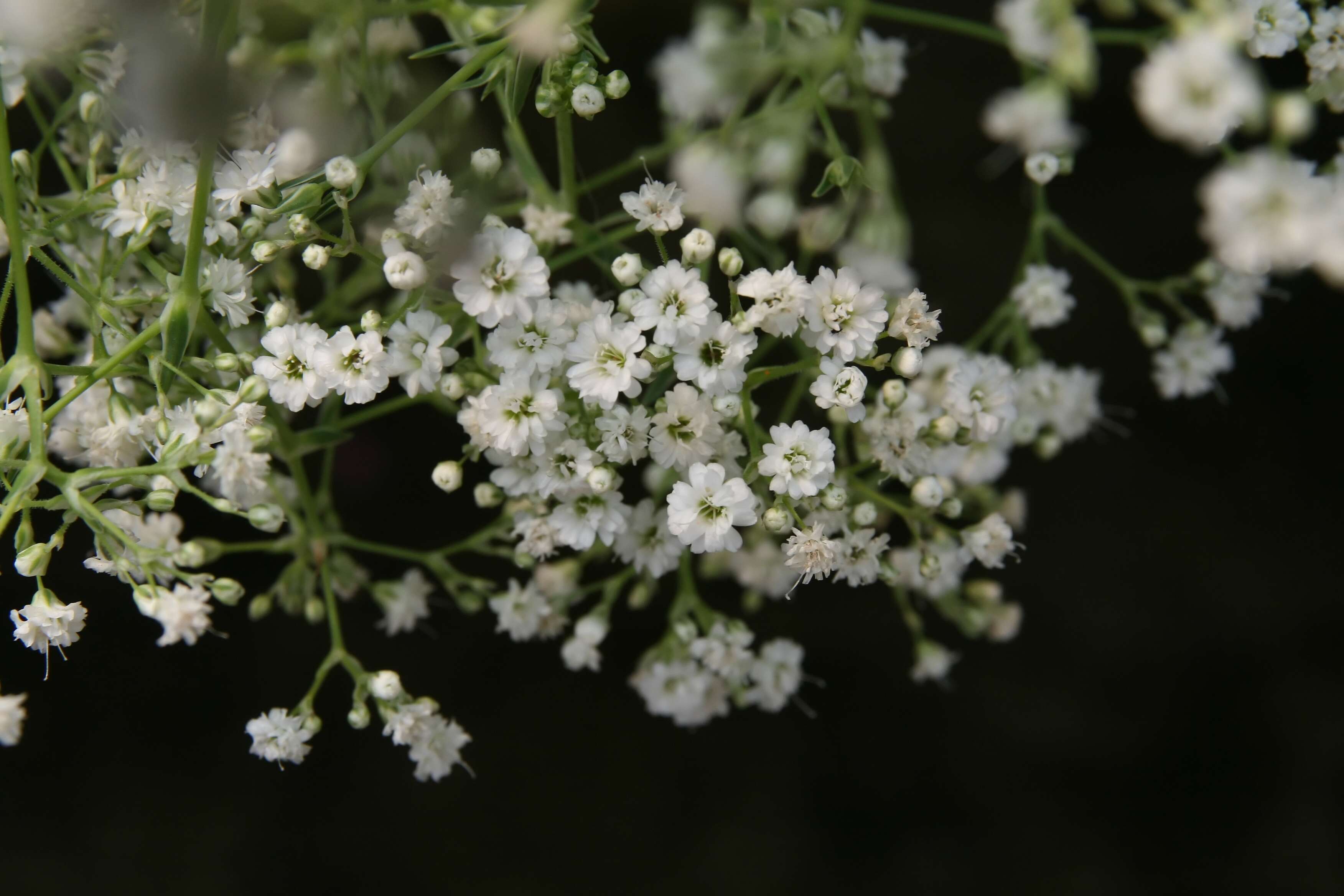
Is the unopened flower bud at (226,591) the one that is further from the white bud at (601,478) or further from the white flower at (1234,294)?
the white flower at (1234,294)

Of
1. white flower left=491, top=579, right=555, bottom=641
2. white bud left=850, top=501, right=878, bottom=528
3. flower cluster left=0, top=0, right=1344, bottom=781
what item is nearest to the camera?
flower cluster left=0, top=0, right=1344, bottom=781

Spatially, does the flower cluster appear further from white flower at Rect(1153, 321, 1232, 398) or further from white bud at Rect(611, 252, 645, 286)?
white flower at Rect(1153, 321, 1232, 398)

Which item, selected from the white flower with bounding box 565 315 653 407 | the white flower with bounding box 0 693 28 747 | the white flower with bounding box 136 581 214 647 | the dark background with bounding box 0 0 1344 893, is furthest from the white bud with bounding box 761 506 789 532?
the dark background with bounding box 0 0 1344 893

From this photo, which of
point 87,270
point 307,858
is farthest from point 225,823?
point 87,270

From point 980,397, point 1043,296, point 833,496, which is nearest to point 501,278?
point 833,496

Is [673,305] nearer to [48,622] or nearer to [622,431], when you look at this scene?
[622,431]

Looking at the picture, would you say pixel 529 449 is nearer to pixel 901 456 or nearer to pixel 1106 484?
pixel 901 456
